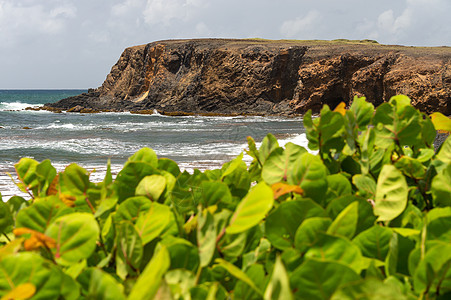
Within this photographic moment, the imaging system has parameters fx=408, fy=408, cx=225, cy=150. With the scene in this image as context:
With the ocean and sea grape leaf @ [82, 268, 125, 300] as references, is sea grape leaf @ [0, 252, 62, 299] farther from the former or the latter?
the ocean

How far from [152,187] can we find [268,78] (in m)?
27.1

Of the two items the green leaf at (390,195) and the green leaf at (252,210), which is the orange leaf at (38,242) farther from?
the green leaf at (390,195)

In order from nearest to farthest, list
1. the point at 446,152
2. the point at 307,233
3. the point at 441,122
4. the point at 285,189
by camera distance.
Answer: the point at 307,233 → the point at 285,189 → the point at 446,152 → the point at 441,122

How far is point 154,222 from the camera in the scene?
16.7 inches

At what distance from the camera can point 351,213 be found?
1.24ft

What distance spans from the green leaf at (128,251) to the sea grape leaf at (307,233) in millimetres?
150

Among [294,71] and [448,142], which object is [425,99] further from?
[448,142]

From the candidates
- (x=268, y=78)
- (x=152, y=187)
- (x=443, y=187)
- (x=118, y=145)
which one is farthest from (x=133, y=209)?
(x=268, y=78)

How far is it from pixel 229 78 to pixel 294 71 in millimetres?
4650

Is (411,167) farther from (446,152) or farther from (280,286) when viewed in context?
(280,286)

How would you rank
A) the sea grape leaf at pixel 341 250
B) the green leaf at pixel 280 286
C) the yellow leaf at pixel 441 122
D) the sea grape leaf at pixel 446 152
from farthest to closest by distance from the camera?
the yellow leaf at pixel 441 122
the sea grape leaf at pixel 446 152
the sea grape leaf at pixel 341 250
the green leaf at pixel 280 286

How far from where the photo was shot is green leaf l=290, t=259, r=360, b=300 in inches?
11.6

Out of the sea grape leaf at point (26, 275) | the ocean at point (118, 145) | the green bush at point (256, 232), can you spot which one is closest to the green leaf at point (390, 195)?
the green bush at point (256, 232)

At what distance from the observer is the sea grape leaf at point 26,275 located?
0.33m
